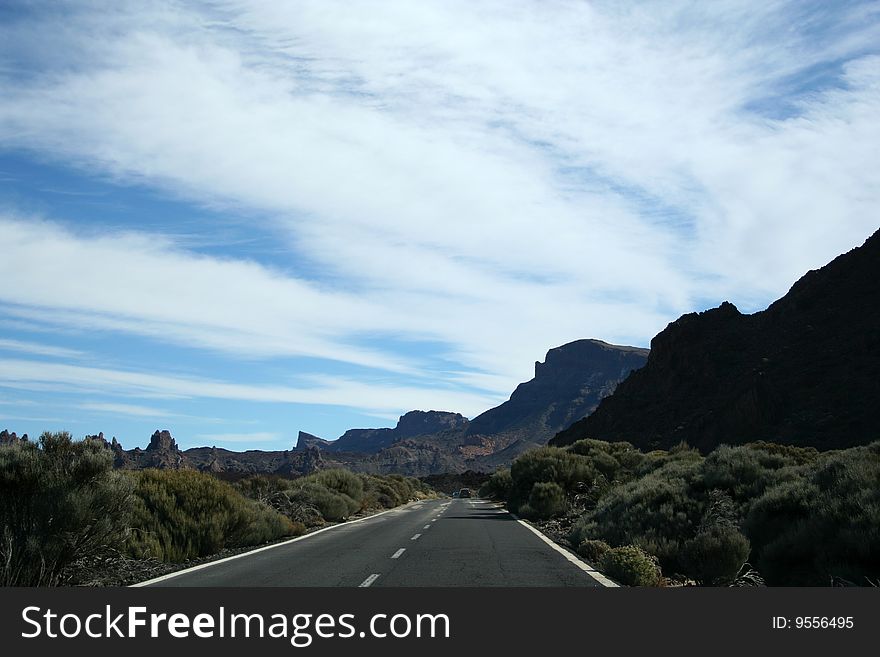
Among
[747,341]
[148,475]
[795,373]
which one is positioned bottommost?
[148,475]

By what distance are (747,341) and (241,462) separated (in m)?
112

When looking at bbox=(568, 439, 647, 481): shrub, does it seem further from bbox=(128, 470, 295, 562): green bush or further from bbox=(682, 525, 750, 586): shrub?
bbox=(682, 525, 750, 586): shrub

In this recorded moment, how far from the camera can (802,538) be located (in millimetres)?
13133

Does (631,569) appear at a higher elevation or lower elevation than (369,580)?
higher

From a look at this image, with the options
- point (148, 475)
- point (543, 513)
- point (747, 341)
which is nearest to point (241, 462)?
point (747, 341)

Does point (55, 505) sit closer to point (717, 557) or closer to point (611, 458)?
point (717, 557)

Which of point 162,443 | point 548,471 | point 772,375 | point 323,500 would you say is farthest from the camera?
point 162,443

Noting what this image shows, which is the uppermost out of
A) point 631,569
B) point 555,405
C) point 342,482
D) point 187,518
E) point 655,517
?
point 555,405

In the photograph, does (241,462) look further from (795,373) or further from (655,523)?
(655,523)

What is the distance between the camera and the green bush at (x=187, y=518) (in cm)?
1678

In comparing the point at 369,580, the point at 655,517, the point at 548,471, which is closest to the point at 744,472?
the point at 655,517

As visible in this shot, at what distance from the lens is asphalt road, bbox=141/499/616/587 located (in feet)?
39.9

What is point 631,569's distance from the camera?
1260 cm

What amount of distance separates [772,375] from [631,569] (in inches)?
2176
